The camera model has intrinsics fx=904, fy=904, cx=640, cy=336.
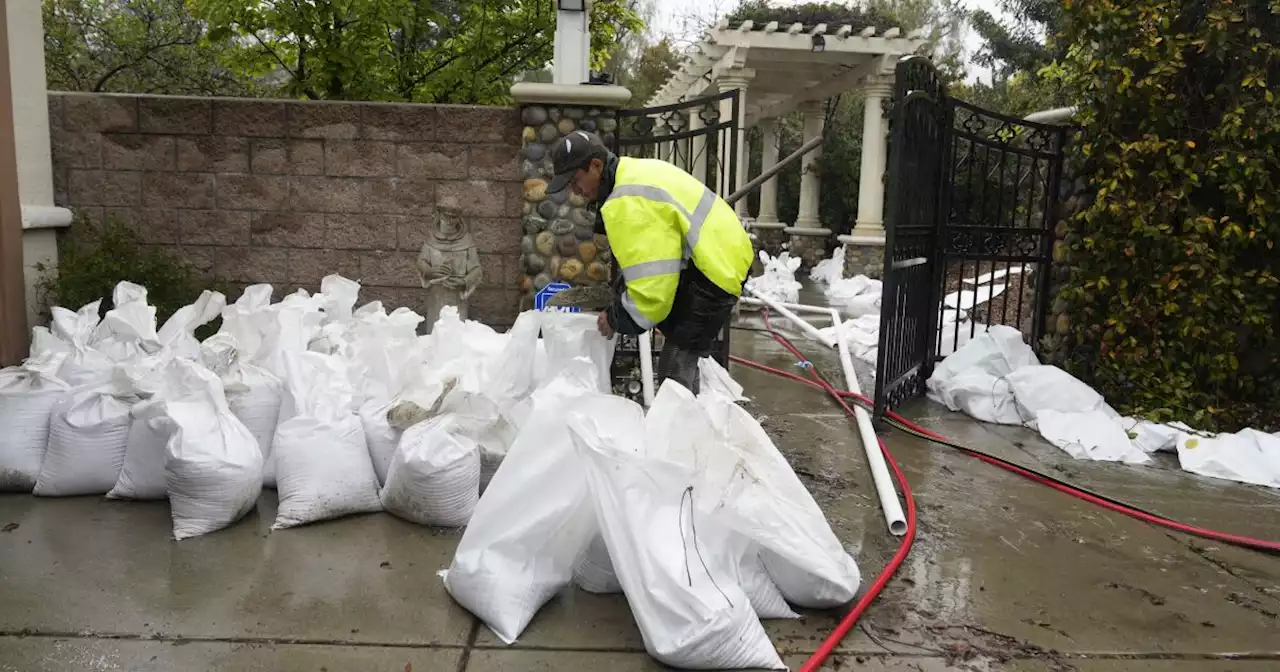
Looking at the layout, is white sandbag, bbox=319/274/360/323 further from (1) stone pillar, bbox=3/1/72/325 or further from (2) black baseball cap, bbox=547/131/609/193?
(1) stone pillar, bbox=3/1/72/325

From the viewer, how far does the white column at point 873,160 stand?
12883mm

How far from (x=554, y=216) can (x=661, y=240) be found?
8.82ft

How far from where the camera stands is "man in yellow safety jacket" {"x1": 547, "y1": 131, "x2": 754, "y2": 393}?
11.5 feet

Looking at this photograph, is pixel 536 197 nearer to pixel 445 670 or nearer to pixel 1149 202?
pixel 1149 202

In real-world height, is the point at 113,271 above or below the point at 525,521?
above

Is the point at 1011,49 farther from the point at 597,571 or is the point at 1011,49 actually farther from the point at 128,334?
the point at 597,571

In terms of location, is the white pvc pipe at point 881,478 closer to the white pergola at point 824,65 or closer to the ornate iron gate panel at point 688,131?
the ornate iron gate panel at point 688,131

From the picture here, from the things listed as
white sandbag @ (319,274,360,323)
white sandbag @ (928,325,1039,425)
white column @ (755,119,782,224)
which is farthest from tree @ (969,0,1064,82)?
white sandbag @ (319,274,360,323)

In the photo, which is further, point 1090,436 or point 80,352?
point 1090,436

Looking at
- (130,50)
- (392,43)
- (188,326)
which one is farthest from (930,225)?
(130,50)

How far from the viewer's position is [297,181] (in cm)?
609

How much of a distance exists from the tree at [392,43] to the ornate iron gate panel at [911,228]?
14.9 feet

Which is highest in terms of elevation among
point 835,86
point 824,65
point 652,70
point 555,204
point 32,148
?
point 652,70

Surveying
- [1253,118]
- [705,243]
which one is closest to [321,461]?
[705,243]
